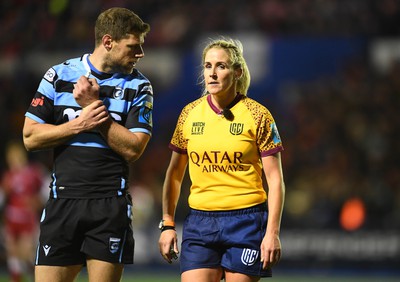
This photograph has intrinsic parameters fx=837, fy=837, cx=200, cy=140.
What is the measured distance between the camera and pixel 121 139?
486cm

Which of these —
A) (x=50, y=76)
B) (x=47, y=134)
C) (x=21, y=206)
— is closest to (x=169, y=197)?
(x=47, y=134)

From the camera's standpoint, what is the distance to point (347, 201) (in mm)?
13438

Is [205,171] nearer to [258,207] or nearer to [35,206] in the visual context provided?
[258,207]

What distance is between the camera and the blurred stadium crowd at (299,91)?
1431 cm

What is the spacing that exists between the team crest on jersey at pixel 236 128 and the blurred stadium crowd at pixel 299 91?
823 cm

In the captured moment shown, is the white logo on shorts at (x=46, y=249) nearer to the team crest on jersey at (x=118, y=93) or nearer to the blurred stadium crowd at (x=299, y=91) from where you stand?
the team crest on jersey at (x=118, y=93)

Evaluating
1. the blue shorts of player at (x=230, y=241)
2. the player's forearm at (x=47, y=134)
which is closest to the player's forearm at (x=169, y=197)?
the blue shorts of player at (x=230, y=241)

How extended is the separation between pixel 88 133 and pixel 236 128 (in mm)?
952

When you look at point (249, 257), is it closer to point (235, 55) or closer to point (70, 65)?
point (235, 55)

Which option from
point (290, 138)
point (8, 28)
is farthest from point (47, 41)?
point (290, 138)

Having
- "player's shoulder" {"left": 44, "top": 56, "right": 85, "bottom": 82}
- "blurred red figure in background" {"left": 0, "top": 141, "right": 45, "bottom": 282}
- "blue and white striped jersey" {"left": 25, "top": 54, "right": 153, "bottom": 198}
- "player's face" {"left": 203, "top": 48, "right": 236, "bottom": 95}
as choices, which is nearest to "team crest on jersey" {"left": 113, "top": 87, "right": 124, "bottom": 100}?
"blue and white striped jersey" {"left": 25, "top": 54, "right": 153, "bottom": 198}

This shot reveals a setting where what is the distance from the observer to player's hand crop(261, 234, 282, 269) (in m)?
5.08

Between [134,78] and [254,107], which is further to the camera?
[254,107]

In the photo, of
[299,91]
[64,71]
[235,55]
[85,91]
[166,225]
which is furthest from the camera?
[299,91]
